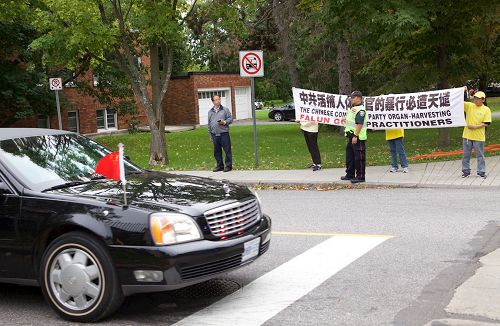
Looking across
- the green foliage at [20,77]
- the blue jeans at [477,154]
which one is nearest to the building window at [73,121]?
the green foliage at [20,77]

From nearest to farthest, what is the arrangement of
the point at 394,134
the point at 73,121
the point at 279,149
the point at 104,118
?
the point at 394,134, the point at 279,149, the point at 73,121, the point at 104,118

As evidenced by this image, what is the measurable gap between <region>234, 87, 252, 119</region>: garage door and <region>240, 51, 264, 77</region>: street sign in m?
36.3

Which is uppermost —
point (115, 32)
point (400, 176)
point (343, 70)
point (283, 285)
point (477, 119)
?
point (115, 32)

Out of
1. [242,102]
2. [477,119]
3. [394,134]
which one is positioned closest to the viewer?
[477,119]

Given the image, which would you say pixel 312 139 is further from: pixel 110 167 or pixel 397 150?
pixel 110 167

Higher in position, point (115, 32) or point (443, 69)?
point (115, 32)

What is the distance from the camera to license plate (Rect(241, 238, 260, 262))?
17.5ft

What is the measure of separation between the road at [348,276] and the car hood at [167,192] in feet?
3.05

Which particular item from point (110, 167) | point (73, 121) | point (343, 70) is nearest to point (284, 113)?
point (73, 121)

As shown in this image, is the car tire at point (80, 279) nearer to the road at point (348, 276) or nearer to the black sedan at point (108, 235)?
the black sedan at point (108, 235)

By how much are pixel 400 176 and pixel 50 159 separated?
8.82m

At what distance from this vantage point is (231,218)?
5.32 meters

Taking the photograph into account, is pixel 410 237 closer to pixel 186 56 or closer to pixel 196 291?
pixel 196 291

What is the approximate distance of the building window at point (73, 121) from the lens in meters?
37.0
